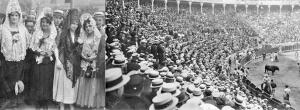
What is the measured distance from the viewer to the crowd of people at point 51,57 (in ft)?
14.9

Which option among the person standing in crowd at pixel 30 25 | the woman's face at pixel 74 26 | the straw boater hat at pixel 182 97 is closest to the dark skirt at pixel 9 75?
the person standing in crowd at pixel 30 25

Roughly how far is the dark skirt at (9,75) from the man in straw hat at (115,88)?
1.05 meters

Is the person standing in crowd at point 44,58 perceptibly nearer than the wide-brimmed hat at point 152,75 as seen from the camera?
No

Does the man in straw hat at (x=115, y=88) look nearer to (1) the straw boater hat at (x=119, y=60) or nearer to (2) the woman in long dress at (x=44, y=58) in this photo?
(1) the straw boater hat at (x=119, y=60)

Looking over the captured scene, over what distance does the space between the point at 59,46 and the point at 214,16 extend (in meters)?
8.07

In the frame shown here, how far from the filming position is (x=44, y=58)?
15.2 ft

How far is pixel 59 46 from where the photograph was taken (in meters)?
4.69

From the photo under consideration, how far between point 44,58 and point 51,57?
0.08 metres

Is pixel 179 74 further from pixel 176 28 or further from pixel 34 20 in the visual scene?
pixel 176 28

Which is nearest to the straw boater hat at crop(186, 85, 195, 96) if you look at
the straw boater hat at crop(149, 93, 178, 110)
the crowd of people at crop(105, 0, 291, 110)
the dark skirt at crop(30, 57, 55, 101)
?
the crowd of people at crop(105, 0, 291, 110)

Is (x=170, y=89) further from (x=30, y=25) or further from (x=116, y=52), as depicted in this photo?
(x=30, y=25)

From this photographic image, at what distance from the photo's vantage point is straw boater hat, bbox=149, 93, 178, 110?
154 inches

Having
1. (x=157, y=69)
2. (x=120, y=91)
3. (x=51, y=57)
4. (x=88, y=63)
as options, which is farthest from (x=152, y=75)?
(x=51, y=57)

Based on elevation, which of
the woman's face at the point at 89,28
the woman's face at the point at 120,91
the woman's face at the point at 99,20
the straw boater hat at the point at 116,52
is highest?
the woman's face at the point at 99,20
